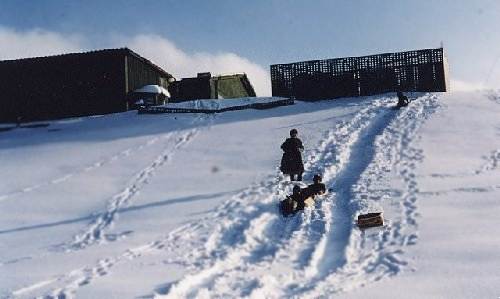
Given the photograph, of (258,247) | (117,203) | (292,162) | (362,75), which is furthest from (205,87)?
(258,247)

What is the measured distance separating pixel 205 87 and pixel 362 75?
9.97m

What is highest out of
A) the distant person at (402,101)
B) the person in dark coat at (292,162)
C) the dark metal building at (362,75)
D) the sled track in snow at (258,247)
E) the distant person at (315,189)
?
the dark metal building at (362,75)

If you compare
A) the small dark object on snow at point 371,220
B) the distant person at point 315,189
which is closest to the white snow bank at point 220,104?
the distant person at point 315,189

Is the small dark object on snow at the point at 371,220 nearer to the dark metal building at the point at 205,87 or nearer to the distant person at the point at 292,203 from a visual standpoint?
the distant person at the point at 292,203

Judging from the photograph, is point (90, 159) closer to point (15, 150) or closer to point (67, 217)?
point (15, 150)

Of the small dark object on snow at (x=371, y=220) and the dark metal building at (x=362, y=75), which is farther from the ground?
the dark metal building at (x=362, y=75)

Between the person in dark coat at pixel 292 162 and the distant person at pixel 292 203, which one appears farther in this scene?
the person in dark coat at pixel 292 162

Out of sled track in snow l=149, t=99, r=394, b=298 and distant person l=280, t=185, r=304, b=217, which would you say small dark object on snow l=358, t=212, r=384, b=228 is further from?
distant person l=280, t=185, r=304, b=217

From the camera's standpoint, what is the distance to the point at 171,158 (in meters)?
15.4

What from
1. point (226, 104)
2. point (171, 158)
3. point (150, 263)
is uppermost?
point (226, 104)

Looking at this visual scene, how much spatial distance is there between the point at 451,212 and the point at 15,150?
49.5 ft

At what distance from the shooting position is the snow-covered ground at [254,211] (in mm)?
6426

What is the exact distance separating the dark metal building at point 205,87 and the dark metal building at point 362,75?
564 cm

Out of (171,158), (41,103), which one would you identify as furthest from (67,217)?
(41,103)
